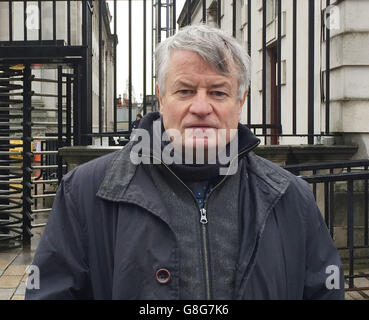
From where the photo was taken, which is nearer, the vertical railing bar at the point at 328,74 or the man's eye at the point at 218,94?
the man's eye at the point at 218,94

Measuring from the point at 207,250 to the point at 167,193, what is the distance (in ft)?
0.78

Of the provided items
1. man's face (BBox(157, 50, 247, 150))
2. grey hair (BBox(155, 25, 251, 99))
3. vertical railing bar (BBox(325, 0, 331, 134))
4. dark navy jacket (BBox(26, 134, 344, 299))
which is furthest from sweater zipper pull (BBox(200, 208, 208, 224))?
vertical railing bar (BBox(325, 0, 331, 134))

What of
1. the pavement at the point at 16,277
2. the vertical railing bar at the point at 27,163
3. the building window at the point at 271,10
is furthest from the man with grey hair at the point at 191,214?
the building window at the point at 271,10

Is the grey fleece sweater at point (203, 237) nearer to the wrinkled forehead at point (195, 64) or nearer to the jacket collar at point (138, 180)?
the jacket collar at point (138, 180)

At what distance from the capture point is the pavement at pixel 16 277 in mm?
4979

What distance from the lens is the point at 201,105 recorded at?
188cm

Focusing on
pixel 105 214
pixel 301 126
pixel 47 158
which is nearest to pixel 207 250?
pixel 105 214

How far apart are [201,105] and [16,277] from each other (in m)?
4.30

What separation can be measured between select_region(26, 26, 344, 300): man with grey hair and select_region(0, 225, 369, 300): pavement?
331 cm

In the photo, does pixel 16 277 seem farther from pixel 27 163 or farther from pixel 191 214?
pixel 191 214

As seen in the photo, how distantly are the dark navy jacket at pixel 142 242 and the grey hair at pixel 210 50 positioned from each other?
0.35 m

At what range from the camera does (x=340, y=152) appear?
5949 mm

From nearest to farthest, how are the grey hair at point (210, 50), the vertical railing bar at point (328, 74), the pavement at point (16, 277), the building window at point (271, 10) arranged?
the grey hair at point (210, 50) < the pavement at point (16, 277) < the vertical railing bar at point (328, 74) < the building window at point (271, 10)
